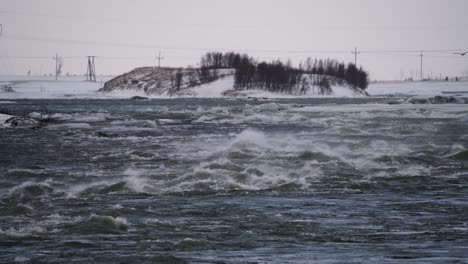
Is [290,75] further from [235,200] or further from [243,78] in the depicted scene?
[235,200]

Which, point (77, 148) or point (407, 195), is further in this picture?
point (77, 148)

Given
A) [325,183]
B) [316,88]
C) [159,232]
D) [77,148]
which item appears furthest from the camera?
[316,88]

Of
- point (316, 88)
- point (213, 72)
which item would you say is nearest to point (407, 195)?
point (316, 88)

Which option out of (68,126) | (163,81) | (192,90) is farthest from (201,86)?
(68,126)

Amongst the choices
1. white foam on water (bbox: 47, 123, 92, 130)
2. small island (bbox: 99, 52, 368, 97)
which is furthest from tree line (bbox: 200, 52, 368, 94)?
white foam on water (bbox: 47, 123, 92, 130)

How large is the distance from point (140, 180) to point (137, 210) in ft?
12.3

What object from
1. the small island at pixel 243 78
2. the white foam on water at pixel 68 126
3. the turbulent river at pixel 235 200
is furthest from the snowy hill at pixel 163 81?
the turbulent river at pixel 235 200

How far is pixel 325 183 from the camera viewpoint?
16078mm

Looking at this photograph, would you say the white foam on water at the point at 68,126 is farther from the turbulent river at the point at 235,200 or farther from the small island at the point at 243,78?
the small island at the point at 243,78

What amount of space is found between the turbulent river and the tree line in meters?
91.3

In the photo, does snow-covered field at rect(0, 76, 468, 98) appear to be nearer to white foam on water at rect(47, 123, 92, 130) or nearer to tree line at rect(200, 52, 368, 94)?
tree line at rect(200, 52, 368, 94)

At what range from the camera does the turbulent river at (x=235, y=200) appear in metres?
9.54

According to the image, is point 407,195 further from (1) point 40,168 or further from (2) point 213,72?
(2) point 213,72

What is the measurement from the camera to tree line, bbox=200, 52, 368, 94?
4663 inches
